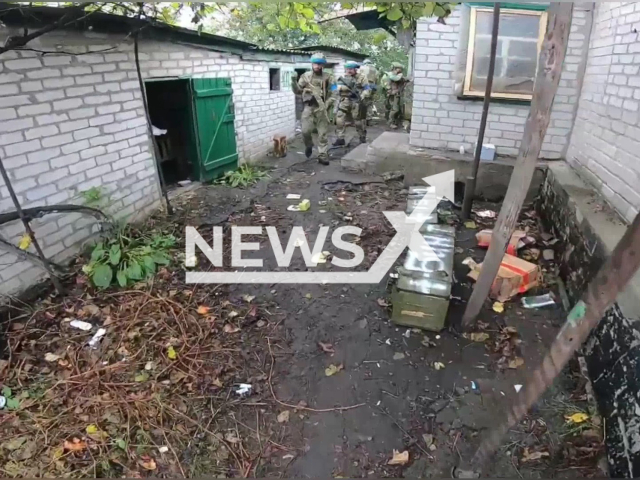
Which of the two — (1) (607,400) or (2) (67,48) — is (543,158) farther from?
(2) (67,48)

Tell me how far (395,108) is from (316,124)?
360cm

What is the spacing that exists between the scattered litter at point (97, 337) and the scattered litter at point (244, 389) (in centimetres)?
129

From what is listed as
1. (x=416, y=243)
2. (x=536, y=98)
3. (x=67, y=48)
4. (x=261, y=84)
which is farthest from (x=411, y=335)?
(x=261, y=84)

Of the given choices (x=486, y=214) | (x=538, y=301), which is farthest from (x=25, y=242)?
(x=486, y=214)

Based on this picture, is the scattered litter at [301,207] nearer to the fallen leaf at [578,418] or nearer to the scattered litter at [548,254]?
the scattered litter at [548,254]

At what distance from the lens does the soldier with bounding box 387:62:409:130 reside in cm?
Result: 1046

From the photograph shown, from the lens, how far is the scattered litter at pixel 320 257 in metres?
4.59

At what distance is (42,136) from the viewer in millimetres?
3910

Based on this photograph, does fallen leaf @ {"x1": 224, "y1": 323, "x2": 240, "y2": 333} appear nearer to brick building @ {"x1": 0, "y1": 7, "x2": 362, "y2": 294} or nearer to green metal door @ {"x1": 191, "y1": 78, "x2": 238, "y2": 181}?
brick building @ {"x1": 0, "y1": 7, "x2": 362, "y2": 294}

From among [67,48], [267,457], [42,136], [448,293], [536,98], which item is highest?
[67,48]

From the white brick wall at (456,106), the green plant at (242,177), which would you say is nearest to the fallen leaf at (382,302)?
the white brick wall at (456,106)

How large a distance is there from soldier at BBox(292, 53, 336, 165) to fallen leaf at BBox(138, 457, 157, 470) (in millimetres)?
6670

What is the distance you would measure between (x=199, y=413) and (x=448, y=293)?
2.04m

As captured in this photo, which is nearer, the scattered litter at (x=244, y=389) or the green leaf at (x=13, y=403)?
the green leaf at (x=13, y=403)
